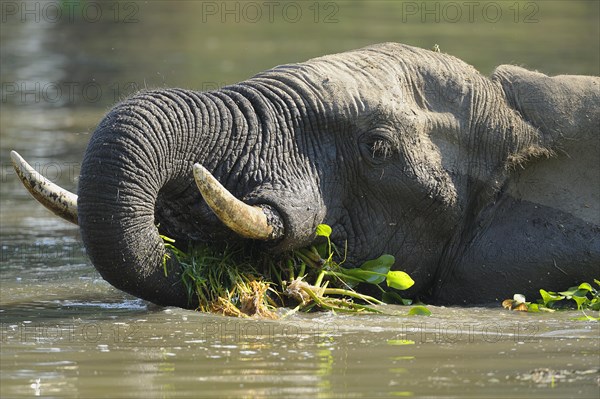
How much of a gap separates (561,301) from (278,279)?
1796mm

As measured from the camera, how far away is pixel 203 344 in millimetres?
7672

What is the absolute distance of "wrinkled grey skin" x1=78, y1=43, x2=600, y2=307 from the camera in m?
7.89

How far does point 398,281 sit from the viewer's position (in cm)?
877

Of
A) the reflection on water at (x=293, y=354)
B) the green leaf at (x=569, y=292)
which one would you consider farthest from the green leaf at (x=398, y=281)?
the green leaf at (x=569, y=292)

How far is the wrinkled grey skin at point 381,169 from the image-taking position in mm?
7891

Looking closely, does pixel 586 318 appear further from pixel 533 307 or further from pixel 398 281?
pixel 398 281

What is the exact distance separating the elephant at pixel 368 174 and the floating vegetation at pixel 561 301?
0.12 meters

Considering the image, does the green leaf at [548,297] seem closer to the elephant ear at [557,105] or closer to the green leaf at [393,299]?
the green leaf at [393,299]
